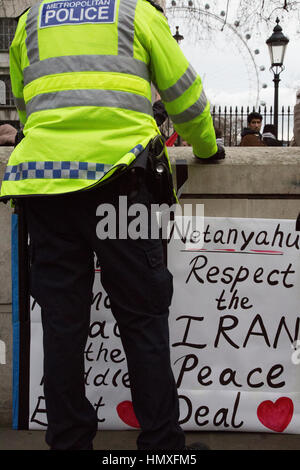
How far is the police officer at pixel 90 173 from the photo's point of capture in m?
1.81

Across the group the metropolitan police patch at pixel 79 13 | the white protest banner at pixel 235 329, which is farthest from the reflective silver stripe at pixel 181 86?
the white protest banner at pixel 235 329

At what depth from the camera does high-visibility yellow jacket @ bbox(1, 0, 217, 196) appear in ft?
5.90

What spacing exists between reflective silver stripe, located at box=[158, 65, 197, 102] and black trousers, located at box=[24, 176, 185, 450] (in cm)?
35

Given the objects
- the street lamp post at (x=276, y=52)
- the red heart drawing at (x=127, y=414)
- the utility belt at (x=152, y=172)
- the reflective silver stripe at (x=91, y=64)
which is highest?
the street lamp post at (x=276, y=52)

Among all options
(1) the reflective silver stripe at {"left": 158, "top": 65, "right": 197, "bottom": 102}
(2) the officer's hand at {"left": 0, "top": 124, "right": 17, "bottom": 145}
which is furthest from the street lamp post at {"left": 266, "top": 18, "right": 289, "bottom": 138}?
(1) the reflective silver stripe at {"left": 158, "top": 65, "right": 197, "bottom": 102}

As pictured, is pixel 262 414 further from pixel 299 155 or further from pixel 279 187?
pixel 299 155

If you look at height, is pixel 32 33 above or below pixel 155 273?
above

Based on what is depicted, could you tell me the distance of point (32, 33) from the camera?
1896 millimetres

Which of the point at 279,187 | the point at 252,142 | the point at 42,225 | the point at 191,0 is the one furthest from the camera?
the point at 191,0

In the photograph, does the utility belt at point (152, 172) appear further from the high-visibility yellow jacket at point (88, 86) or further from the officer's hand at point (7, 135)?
the officer's hand at point (7, 135)

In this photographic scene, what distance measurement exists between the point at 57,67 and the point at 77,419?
1302 millimetres

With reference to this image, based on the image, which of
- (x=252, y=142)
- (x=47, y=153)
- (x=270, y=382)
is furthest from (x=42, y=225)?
(x=252, y=142)

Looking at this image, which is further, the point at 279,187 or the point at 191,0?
the point at 191,0

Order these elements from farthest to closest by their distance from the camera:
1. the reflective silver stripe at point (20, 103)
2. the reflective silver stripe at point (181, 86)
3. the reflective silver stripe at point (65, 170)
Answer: the reflective silver stripe at point (20, 103)
the reflective silver stripe at point (181, 86)
the reflective silver stripe at point (65, 170)
